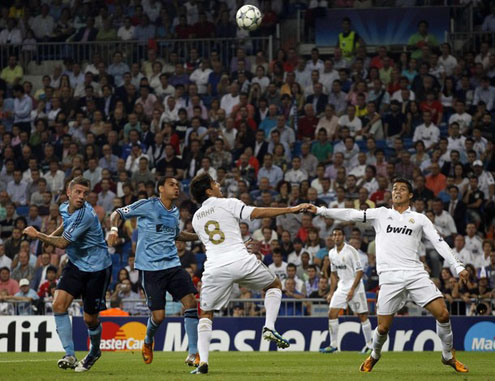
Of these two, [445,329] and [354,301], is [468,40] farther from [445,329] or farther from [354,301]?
[445,329]

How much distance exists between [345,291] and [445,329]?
24.9 feet

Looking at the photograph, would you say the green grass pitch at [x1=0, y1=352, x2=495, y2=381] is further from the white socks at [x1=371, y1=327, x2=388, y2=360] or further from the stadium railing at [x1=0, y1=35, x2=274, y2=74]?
the stadium railing at [x1=0, y1=35, x2=274, y2=74]

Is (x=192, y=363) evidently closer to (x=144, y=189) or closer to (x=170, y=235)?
(x=170, y=235)

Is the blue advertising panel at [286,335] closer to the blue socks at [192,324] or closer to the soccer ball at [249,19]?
the soccer ball at [249,19]

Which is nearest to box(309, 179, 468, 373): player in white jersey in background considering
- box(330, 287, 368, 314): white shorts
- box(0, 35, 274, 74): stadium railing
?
box(330, 287, 368, 314): white shorts

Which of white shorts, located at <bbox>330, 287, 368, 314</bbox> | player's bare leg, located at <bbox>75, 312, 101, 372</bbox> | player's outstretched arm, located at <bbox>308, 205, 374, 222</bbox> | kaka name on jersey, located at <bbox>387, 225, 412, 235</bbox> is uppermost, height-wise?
player's outstretched arm, located at <bbox>308, 205, 374, 222</bbox>

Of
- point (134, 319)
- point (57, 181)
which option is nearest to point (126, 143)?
point (57, 181)

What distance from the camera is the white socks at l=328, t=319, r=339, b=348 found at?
66.6 ft

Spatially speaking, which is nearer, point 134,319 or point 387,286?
point 387,286

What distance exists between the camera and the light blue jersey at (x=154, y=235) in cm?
1434

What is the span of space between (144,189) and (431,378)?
13.9 m

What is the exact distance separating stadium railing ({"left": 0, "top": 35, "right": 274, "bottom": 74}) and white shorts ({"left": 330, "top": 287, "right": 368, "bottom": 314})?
11.0 metres

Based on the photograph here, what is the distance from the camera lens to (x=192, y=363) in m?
14.1

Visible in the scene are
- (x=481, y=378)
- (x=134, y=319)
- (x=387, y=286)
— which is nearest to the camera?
(x=481, y=378)
